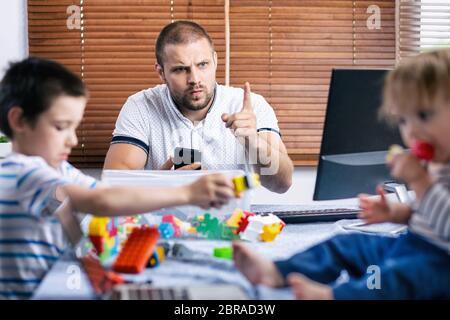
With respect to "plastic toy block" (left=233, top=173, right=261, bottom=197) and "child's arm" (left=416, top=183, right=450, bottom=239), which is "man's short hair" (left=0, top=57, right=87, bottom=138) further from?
"child's arm" (left=416, top=183, right=450, bottom=239)

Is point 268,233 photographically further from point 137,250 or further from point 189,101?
point 189,101

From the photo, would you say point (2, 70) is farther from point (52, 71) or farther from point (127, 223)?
point (127, 223)

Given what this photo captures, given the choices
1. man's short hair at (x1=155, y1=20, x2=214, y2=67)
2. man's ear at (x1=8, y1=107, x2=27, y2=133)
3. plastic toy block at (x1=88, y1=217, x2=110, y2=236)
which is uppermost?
man's short hair at (x1=155, y1=20, x2=214, y2=67)

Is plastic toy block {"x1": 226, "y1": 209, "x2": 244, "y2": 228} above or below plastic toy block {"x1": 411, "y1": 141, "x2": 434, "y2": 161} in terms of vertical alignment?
below

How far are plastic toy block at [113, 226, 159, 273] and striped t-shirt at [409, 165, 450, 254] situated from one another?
0.92 ft

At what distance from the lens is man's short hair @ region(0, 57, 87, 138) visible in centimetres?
63

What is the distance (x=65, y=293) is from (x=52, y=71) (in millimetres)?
246

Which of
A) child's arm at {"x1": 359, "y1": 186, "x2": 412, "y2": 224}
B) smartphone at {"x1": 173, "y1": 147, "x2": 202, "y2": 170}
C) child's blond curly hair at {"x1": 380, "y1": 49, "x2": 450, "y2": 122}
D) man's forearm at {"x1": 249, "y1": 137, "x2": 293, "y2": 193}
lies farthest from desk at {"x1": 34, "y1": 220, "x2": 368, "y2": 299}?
man's forearm at {"x1": 249, "y1": 137, "x2": 293, "y2": 193}

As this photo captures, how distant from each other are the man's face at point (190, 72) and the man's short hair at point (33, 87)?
29.3 inches

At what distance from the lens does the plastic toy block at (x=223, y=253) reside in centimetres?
64

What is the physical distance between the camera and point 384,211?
639mm

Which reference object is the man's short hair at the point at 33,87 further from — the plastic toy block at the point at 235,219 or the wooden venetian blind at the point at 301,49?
the wooden venetian blind at the point at 301,49

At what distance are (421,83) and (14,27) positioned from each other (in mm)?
1547

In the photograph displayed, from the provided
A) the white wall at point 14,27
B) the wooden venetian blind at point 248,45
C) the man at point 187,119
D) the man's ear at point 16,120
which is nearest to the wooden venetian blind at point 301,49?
the wooden venetian blind at point 248,45
